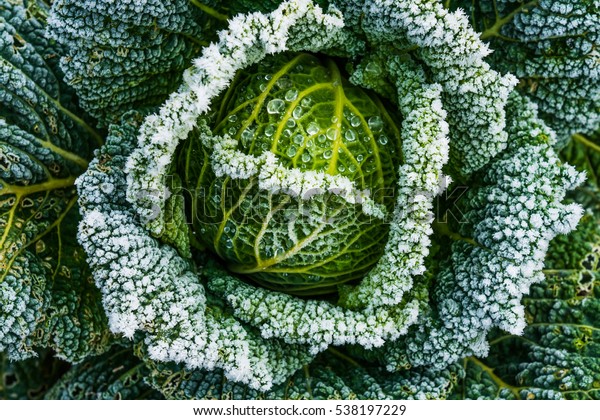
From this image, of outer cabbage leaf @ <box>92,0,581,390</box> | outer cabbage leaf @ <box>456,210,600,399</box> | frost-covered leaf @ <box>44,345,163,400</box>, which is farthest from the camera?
frost-covered leaf @ <box>44,345,163,400</box>

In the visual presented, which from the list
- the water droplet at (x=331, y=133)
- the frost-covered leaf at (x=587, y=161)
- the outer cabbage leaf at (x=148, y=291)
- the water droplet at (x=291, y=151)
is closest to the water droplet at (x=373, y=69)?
the water droplet at (x=331, y=133)

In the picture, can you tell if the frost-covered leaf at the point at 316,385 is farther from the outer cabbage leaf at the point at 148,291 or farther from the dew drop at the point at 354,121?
the dew drop at the point at 354,121

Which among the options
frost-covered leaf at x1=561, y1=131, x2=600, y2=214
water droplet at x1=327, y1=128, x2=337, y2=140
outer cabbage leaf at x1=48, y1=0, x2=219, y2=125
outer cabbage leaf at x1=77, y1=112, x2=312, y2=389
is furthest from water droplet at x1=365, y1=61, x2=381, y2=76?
frost-covered leaf at x1=561, y1=131, x2=600, y2=214

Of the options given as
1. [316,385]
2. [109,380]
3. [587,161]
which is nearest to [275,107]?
[316,385]

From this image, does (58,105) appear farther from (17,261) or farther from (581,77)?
(581,77)

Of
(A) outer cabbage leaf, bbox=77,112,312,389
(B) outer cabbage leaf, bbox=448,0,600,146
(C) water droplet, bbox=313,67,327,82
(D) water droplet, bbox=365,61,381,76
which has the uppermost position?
(B) outer cabbage leaf, bbox=448,0,600,146

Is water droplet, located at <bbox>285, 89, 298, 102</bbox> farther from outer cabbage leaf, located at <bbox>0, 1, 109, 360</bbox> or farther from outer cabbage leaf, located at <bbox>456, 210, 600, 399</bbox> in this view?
outer cabbage leaf, located at <bbox>456, 210, 600, 399</bbox>

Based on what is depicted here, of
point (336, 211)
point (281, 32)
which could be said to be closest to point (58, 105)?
point (281, 32)
